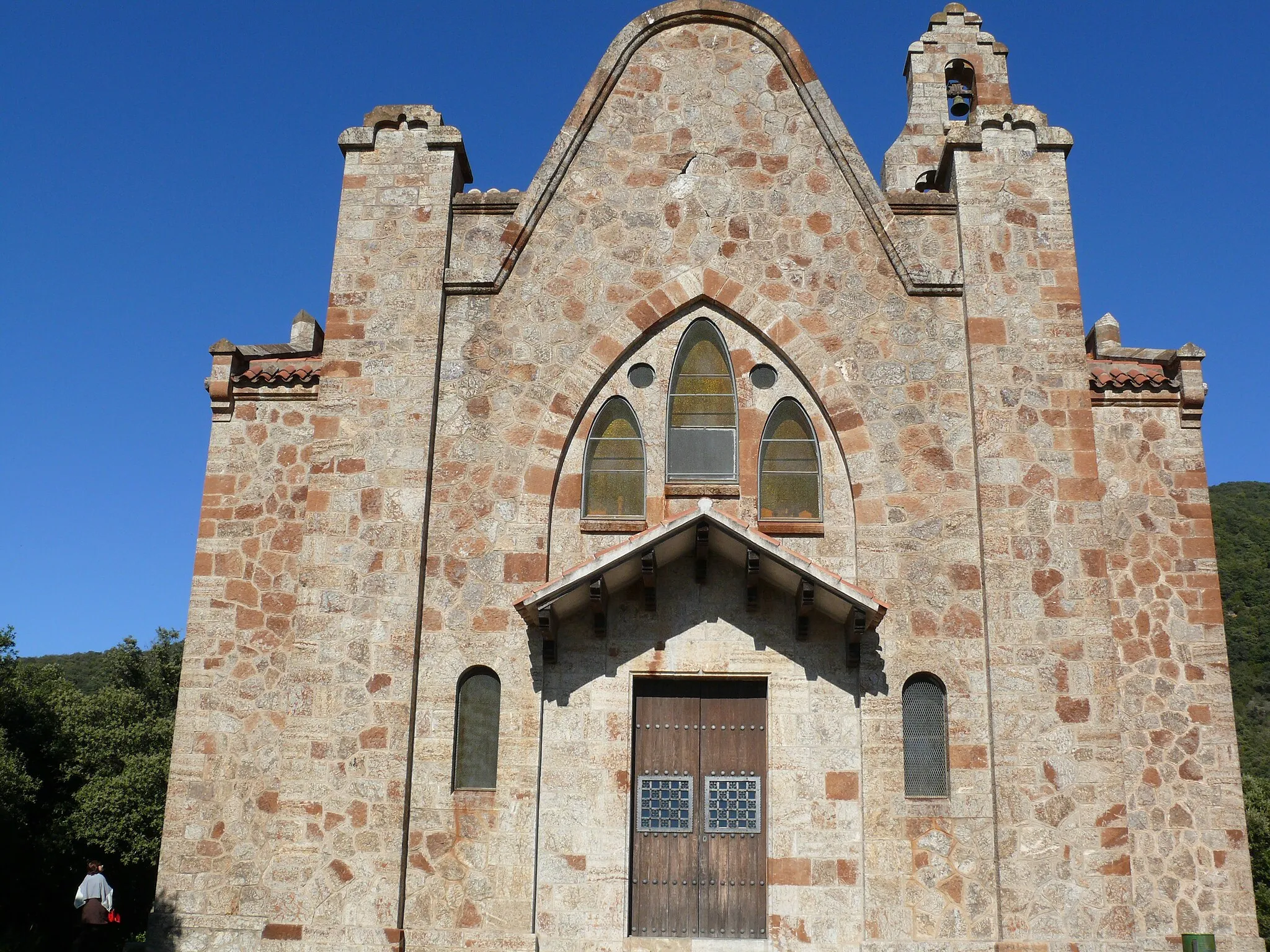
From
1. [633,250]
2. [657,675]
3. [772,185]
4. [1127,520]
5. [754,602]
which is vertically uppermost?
[772,185]

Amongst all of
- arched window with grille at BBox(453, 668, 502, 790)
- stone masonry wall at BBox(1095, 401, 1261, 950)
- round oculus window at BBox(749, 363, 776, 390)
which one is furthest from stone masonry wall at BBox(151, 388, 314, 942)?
stone masonry wall at BBox(1095, 401, 1261, 950)

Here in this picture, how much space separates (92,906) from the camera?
618 inches

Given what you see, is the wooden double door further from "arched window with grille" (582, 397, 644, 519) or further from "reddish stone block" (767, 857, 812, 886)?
"arched window with grille" (582, 397, 644, 519)

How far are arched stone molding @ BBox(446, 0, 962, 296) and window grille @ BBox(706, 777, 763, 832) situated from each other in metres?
6.35

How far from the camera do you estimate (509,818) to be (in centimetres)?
1327

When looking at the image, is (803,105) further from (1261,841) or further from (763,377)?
(1261,841)

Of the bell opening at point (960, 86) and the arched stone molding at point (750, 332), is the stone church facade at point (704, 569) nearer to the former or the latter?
the arched stone molding at point (750, 332)

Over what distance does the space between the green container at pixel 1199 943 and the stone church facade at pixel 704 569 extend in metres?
0.28

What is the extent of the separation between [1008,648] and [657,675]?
12.9 feet

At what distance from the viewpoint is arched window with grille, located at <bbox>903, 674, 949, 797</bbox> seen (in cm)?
1337

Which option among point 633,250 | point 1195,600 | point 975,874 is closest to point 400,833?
point 975,874

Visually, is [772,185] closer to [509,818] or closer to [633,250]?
[633,250]

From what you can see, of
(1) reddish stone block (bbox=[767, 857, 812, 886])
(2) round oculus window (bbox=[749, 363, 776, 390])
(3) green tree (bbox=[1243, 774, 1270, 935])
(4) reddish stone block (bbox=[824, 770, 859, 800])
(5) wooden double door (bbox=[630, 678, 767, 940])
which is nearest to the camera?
(1) reddish stone block (bbox=[767, 857, 812, 886])

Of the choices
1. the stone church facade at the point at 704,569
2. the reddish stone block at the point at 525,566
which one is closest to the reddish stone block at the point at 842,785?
the stone church facade at the point at 704,569
